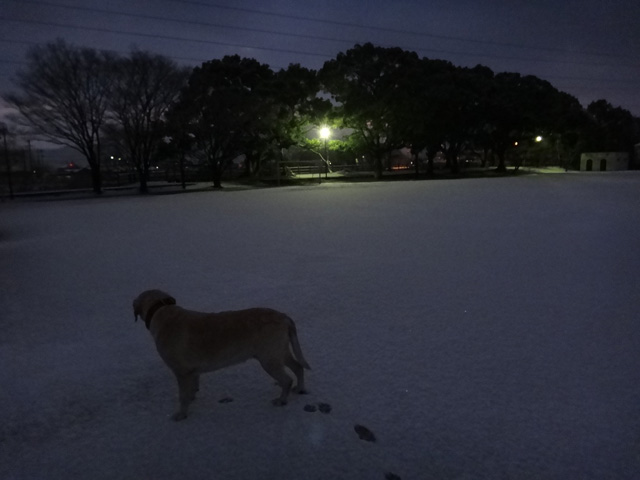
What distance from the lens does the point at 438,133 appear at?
36.1m

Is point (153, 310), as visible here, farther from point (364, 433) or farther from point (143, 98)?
point (143, 98)

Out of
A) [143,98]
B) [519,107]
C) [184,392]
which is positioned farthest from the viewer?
[519,107]

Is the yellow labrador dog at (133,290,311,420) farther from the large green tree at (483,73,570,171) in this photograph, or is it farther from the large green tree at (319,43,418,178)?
the large green tree at (483,73,570,171)

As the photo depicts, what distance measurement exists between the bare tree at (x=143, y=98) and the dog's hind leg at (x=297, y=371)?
27056 mm

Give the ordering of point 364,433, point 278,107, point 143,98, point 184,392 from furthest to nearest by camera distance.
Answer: point 278,107
point 143,98
point 184,392
point 364,433

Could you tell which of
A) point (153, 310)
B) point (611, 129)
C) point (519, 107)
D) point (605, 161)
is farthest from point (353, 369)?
point (611, 129)

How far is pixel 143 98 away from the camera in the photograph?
26266 mm

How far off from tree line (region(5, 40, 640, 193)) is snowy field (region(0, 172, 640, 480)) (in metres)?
21.4

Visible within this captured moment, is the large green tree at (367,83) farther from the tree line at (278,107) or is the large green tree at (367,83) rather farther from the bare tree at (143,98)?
the bare tree at (143,98)

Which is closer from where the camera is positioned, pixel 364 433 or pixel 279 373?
pixel 364 433

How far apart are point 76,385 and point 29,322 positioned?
1.81 m

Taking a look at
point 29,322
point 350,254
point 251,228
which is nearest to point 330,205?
point 251,228

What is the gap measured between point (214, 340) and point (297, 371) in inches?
26.0

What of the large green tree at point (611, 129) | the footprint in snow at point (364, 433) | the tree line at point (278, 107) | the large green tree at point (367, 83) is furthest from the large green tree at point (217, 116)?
the large green tree at point (611, 129)
